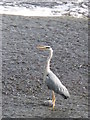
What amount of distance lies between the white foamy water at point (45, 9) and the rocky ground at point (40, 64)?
44 centimetres

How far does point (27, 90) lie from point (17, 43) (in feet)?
11.0

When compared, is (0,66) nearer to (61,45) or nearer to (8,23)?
(61,45)

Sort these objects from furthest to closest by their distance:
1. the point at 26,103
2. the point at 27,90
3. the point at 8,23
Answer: the point at 8,23, the point at 27,90, the point at 26,103

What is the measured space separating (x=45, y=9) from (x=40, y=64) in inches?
200

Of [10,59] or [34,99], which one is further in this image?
[10,59]

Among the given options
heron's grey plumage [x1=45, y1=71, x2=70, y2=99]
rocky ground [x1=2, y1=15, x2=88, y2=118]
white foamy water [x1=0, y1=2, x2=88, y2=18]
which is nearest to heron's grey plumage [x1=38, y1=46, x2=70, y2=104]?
heron's grey plumage [x1=45, y1=71, x2=70, y2=99]

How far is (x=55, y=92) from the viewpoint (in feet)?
34.7

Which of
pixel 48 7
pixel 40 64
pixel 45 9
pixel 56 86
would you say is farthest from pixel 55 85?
pixel 48 7

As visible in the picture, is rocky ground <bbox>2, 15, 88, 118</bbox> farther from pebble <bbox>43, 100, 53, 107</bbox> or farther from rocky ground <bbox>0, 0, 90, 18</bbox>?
rocky ground <bbox>0, 0, 90, 18</bbox>

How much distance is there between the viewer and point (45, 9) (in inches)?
687

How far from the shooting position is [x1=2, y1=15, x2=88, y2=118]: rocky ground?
33.7 ft

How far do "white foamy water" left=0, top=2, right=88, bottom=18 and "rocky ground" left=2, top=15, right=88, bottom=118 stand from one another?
438mm

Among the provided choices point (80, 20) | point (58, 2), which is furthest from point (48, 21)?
point (58, 2)

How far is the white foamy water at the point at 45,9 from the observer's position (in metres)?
17.0
